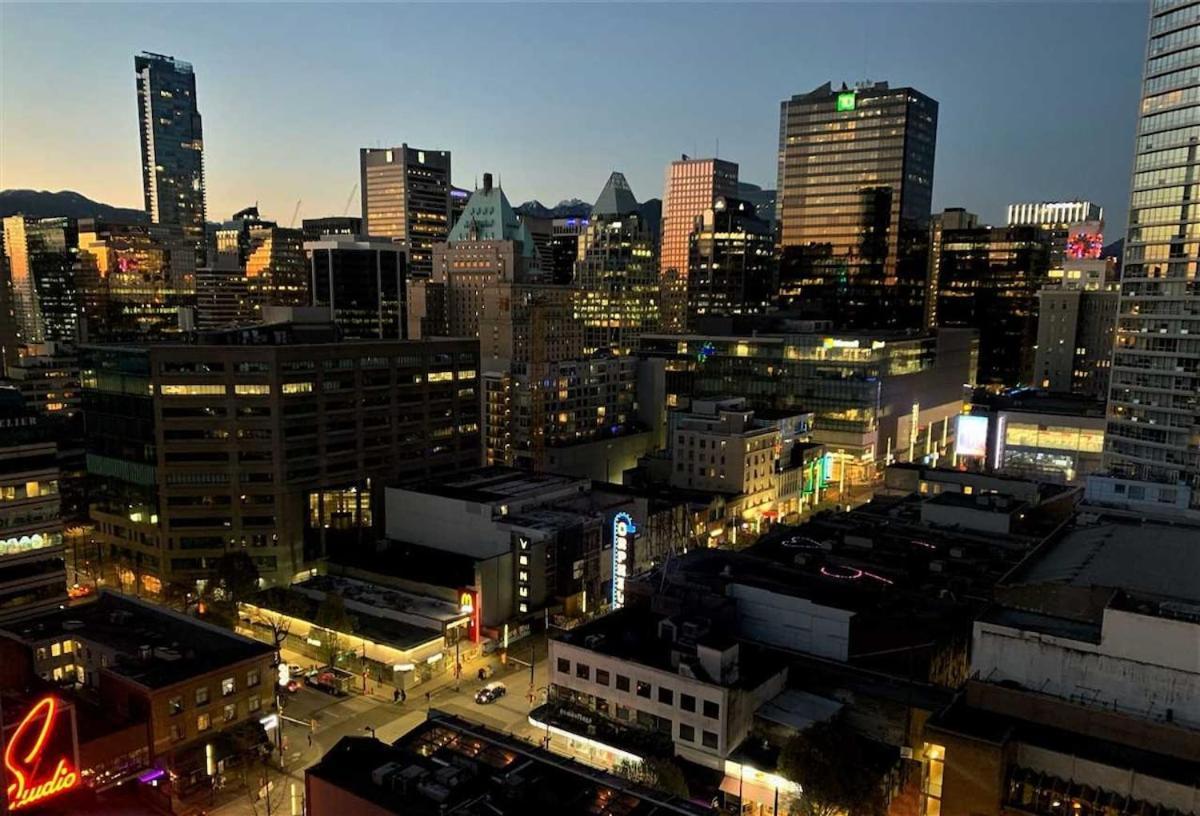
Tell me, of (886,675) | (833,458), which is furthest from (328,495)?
(833,458)

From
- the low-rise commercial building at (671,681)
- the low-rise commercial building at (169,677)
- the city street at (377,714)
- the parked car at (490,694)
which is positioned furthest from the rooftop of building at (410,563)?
the low-rise commercial building at (169,677)

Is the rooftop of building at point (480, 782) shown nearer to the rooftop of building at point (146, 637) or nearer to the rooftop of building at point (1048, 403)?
the rooftop of building at point (146, 637)

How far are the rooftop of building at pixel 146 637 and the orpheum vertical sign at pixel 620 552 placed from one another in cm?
3293

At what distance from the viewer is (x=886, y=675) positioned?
5531 cm

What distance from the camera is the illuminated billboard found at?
13125cm

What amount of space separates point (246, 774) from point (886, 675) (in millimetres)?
42379

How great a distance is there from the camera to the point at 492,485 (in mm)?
95062

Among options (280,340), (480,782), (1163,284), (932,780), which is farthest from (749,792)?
(1163,284)

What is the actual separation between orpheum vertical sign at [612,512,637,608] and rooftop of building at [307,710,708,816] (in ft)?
121

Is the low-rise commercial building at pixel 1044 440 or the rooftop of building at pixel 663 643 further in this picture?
the low-rise commercial building at pixel 1044 440

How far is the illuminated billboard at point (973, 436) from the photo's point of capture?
131250 mm

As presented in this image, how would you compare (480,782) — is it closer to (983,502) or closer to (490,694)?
(490,694)

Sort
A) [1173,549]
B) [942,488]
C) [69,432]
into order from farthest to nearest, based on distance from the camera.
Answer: [69,432] → [942,488] → [1173,549]

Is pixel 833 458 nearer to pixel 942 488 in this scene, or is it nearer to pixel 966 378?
pixel 942 488
